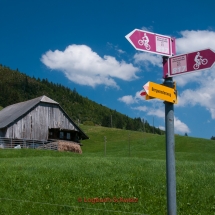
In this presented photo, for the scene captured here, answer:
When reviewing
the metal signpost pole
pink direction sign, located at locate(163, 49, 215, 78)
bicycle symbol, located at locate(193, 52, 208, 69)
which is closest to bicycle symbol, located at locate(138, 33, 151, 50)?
pink direction sign, located at locate(163, 49, 215, 78)

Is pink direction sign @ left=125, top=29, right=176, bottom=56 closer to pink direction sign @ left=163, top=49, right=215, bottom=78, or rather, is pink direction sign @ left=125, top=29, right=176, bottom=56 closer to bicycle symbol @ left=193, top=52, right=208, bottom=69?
pink direction sign @ left=163, top=49, right=215, bottom=78

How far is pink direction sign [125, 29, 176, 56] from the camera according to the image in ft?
16.0

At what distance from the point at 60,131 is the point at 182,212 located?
4041 centimetres

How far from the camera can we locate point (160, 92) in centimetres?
485

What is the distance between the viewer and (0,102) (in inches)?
5507

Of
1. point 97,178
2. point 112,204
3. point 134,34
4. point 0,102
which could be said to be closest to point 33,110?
point 97,178

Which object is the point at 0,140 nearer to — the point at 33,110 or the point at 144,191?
the point at 33,110

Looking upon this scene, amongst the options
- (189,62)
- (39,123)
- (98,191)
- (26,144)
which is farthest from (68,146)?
(189,62)

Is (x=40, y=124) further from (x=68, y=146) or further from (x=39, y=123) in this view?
(x=68, y=146)

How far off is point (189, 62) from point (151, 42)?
61 cm

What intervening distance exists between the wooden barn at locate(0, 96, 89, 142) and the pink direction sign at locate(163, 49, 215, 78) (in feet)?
132

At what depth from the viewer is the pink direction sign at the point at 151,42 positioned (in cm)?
487

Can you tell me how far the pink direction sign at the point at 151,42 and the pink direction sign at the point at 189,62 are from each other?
17cm

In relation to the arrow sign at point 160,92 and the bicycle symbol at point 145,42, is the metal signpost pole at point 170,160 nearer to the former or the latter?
the arrow sign at point 160,92
